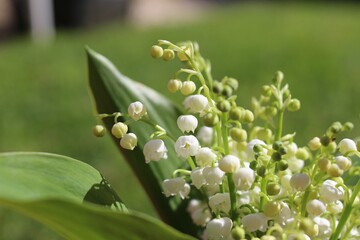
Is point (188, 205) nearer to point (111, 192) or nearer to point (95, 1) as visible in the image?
point (111, 192)

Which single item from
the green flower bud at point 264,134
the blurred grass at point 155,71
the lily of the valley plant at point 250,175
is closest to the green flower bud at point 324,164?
the lily of the valley plant at point 250,175

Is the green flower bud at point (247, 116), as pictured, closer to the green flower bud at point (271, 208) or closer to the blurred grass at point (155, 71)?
the green flower bud at point (271, 208)

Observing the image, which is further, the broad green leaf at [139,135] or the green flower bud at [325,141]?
the broad green leaf at [139,135]

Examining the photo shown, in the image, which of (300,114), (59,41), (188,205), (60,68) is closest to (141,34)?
(59,41)

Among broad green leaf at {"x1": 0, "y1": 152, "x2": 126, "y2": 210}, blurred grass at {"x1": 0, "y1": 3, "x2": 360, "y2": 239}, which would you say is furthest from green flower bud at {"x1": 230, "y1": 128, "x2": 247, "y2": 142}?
blurred grass at {"x1": 0, "y1": 3, "x2": 360, "y2": 239}

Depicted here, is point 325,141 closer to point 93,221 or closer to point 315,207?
point 315,207

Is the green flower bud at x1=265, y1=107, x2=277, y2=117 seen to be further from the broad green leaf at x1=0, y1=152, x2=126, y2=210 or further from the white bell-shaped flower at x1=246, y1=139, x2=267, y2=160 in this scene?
the broad green leaf at x1=0, y1=152, x2=126, y2=210

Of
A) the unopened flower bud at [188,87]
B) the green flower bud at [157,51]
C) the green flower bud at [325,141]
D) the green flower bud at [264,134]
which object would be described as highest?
the green flower bud at [157,51]
